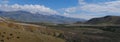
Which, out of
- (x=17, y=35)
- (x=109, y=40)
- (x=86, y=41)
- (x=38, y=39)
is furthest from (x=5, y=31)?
(x=109, y=40)

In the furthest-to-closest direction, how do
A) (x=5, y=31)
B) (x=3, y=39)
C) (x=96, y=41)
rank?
1. (x=96, y=41)
2. (x=5, y=31)
3. (x=3, y=39)

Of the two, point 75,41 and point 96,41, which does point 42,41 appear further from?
point 96,41

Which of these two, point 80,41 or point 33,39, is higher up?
point 33,39

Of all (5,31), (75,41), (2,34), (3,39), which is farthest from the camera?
(75,41)

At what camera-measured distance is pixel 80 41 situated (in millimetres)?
83625

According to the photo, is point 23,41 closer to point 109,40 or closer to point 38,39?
point 38,39

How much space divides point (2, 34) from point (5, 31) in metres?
2.80

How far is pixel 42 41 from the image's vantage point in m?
45.1

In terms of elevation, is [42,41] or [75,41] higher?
[42,41]

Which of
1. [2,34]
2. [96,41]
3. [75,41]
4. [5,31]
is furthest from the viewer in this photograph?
[96,41]

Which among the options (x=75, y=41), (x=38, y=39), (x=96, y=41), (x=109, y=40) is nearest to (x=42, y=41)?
(x=38, y=39)

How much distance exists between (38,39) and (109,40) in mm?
57181

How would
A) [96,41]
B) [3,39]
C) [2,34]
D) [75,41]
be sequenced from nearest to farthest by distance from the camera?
1. [3,39]
2. [2,34]
3. [75,41]
4. [96,41]

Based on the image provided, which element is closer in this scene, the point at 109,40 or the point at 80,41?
the point at 80,41
